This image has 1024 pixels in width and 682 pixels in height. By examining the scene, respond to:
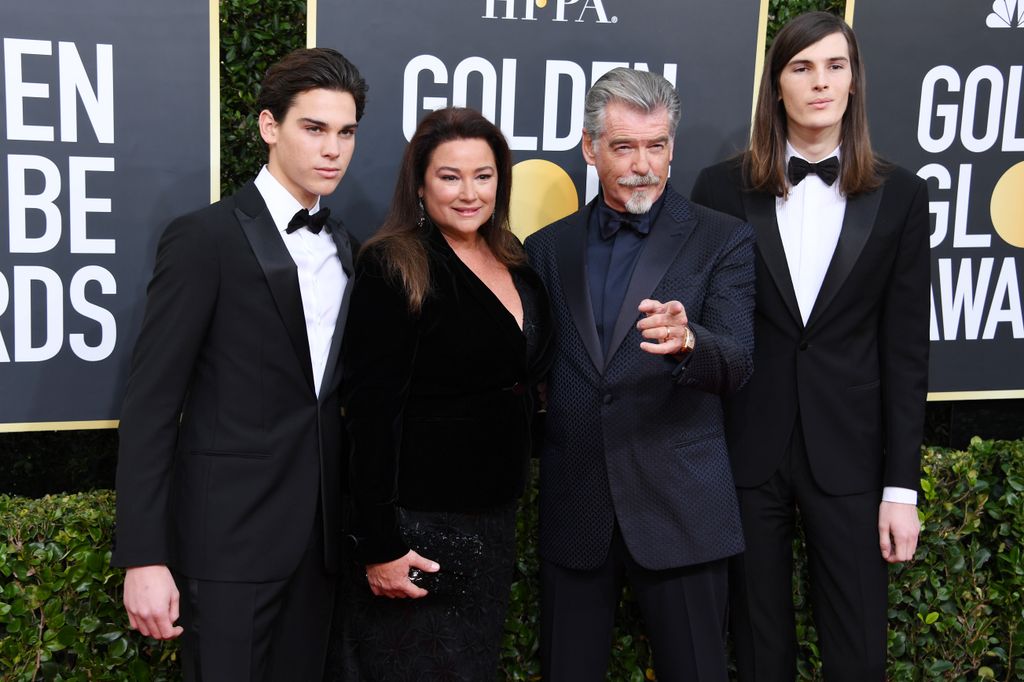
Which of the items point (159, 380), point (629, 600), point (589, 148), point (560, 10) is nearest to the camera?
point (159, 380)

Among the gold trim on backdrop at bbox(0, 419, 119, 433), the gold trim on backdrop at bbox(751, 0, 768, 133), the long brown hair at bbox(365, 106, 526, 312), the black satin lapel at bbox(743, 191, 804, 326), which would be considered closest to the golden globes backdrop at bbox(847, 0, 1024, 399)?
the gold trim on backdrop at bbox(751, 0, 768, 133)

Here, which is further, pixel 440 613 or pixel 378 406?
pixel 440 613

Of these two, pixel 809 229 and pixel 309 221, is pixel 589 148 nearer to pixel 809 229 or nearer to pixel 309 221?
pixel 809 229

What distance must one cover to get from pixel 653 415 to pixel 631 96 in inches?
32.6

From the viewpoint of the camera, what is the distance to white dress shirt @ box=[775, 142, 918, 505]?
9.14ft

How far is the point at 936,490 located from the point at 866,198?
1.19 m

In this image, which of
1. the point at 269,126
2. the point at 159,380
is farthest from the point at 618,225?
the point at 159,380

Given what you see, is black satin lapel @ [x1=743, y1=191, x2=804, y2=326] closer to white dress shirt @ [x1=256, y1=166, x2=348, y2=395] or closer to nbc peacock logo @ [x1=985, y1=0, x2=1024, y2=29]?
white dress shirt @ [x1=256, y1=166, x2=348, y2=395]

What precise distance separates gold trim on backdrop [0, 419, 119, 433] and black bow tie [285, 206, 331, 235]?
45.7 inches

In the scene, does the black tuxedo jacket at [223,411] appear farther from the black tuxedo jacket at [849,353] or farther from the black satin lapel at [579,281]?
the black tuxedo jacket at [849,353]

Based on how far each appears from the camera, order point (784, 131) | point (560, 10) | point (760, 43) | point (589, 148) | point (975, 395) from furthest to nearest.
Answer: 1. point (975, 395)
2. point (760, 43)
3. point (560, 10)
4. point (784, 131)
5. point (589, 148)

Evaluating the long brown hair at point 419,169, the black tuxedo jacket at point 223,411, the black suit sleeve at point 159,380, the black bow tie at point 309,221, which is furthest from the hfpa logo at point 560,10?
the black suit sleeve at point 159,380

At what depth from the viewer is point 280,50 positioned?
3.30m

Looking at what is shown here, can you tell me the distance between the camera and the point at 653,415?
2.58 m
